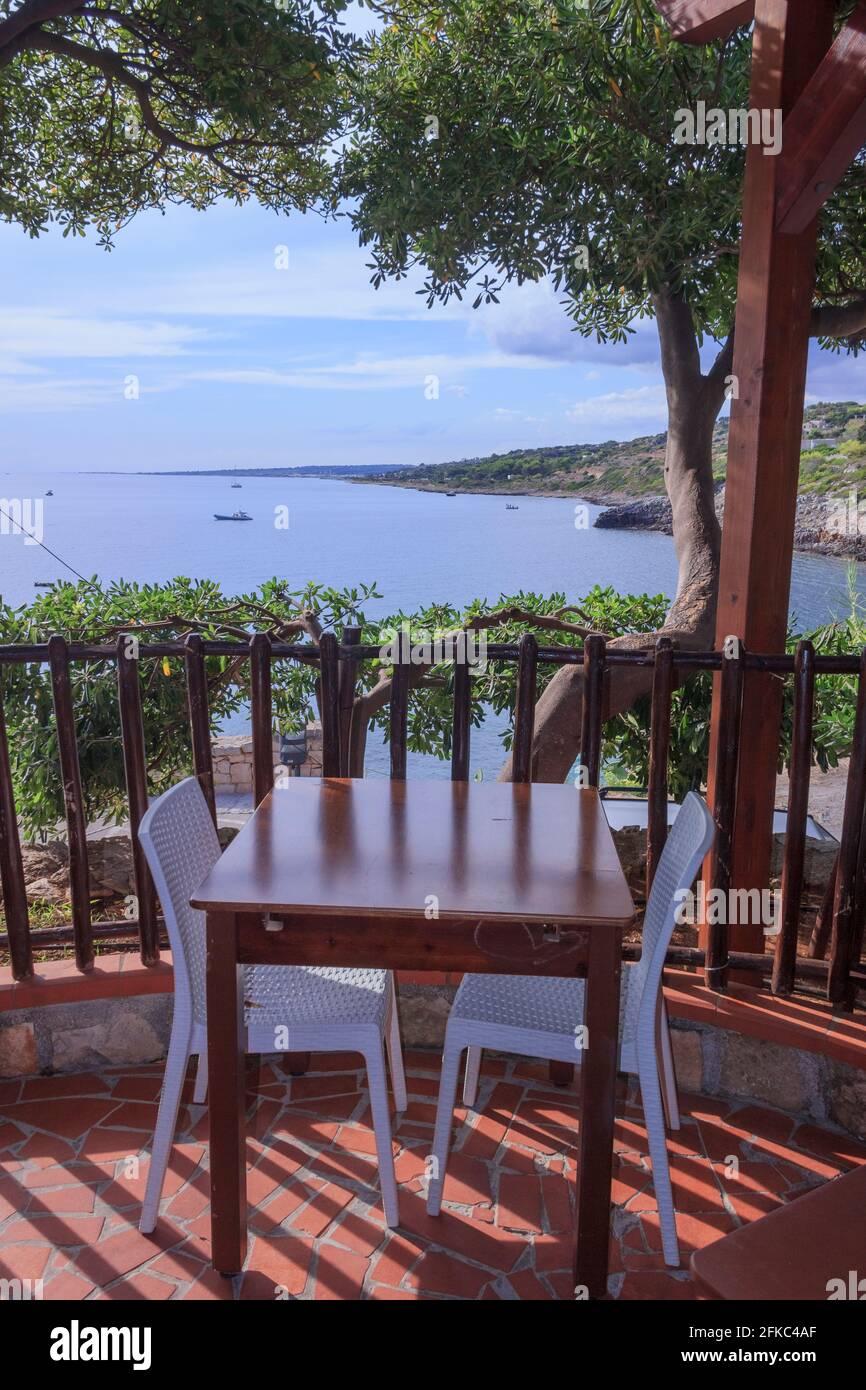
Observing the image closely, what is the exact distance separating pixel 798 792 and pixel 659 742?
0.40 m

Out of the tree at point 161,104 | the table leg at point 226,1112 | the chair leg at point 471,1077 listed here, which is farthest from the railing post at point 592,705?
the tree at point 161,104

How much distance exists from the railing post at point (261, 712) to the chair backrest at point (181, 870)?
443mm

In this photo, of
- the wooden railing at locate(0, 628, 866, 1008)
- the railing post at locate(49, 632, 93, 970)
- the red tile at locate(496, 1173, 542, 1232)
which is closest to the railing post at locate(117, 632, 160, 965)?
the wooden railing at locate(0, 628, 866, 1008)

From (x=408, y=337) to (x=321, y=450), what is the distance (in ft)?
31.2

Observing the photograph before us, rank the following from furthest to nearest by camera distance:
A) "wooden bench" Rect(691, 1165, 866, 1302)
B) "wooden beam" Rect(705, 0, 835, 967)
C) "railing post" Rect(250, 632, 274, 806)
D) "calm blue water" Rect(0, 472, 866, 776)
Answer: "calm blue water" Rect(0, 472, 866, 776) < "railing post" Rect(250, 632, 274, 806) < "wooden beam" Rect(705, 0, 835, 967) < "wooden bench" Rect(691, 1165, 866, 1302)

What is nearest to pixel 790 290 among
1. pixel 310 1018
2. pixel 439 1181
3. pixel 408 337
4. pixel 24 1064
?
pixel 310 1018

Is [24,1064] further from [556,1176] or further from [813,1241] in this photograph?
[813,1241]

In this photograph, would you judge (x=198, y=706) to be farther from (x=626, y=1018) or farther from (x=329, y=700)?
(x=626, y=1018)

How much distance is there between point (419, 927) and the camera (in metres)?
1.92

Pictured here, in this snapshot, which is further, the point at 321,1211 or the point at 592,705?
the point at 592,705

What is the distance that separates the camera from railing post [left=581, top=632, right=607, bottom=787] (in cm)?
276

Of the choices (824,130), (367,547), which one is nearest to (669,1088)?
(824,130)

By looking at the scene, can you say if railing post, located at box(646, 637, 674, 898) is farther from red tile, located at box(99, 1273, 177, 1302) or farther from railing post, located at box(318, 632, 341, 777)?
red tile, located at box(99, 1273, 177, 1302)

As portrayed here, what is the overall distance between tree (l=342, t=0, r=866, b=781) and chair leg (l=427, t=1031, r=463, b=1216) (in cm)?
159
